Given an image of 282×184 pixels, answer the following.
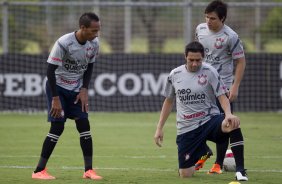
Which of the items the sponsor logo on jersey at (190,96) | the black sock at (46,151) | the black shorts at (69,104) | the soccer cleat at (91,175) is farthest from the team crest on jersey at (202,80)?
the black sock at (46,151)

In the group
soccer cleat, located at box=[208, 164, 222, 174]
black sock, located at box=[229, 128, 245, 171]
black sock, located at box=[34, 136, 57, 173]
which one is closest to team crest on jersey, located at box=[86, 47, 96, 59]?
black sock, located at box=[34, 136, 57, 173]

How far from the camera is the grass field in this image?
10.0 m

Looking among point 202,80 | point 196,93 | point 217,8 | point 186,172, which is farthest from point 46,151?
point 217,8

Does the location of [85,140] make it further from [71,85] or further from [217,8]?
[217,8]

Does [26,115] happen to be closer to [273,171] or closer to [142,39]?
[142,39]

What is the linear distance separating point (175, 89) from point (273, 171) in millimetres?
1716

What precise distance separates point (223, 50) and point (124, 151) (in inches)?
118

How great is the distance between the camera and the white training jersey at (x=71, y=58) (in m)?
9.86

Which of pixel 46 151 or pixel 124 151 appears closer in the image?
pixel 46 151

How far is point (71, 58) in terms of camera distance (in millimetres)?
9984

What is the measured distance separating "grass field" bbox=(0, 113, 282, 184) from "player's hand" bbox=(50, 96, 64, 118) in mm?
760

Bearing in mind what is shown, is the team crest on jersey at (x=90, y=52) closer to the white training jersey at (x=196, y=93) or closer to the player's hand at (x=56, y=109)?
the player's hand at (x=56, y=109)

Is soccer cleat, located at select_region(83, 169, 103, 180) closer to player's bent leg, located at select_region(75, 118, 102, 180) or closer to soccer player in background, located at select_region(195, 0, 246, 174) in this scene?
player's bent leg, located at select_region(75, 118, 102, 180)

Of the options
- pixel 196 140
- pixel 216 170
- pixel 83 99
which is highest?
pixel 83 99
